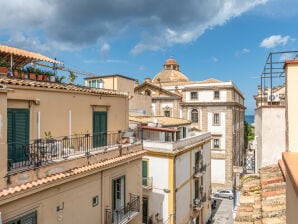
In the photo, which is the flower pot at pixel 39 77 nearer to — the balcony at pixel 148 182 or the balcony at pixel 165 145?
the balcony at pixel 165 145

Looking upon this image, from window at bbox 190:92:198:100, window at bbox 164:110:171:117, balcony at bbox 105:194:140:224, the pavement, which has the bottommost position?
the pavement

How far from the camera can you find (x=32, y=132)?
1061 cm

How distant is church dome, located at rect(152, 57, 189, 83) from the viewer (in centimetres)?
7412

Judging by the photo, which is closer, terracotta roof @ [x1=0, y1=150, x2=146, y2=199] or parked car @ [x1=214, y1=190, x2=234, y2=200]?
terracotta roof @ [x1=0, y1=150, x2=146, y2=199]

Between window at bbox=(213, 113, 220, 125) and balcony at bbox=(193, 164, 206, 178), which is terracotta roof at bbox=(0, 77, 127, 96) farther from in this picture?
window at bbox=(213, 113, 220, 125)

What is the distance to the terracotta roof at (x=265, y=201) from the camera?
527cm

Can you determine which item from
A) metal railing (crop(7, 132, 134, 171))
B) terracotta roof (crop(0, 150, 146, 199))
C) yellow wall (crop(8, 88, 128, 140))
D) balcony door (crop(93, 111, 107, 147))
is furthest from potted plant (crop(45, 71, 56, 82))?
terracotta roof (crop(0, 150, 146, 199))

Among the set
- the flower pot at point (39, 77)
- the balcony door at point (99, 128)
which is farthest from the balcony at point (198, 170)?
the flower pot at point (39, 77)

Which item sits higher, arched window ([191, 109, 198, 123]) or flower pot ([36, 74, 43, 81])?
flower pot ([36, 74, 43, 81])

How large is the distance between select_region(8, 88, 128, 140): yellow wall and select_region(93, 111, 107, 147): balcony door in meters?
0.29

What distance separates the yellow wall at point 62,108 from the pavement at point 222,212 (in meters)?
20.1

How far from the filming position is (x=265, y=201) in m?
5.97

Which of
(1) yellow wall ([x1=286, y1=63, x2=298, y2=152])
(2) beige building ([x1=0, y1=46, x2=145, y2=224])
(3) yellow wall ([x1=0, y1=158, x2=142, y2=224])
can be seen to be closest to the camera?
(1) yellow wall ([x1=286, y1=63, x2=298, y2=152])

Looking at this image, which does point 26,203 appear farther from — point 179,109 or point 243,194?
point 179,109
